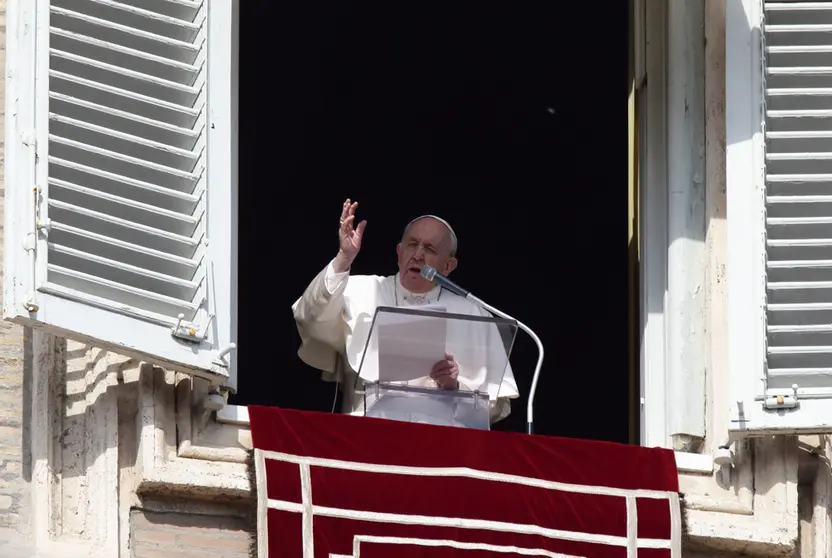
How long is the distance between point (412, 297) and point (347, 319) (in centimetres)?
37

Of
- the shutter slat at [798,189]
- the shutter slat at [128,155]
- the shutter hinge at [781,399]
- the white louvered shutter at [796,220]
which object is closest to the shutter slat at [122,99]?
the shutter slat at [128,155]

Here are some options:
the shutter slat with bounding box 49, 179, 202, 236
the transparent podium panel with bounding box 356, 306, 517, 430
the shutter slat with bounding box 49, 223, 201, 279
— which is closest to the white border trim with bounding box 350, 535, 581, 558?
the transparent podium panel with bounding box 356, 306, 517, 430

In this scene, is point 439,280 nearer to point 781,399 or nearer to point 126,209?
point 126,209

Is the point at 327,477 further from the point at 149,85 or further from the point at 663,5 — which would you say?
the point at 663,5

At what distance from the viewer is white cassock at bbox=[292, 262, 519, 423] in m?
9.17

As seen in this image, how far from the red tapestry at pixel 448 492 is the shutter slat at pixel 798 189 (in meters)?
0.52

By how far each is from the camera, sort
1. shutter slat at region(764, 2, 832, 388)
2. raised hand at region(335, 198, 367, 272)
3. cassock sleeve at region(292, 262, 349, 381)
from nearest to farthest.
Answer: shutter slat at region(764, 2, 832, 388) → raised hand at region(335, 198, 367, 272) → cassock sleeve at region(292, 262, 349, 381)

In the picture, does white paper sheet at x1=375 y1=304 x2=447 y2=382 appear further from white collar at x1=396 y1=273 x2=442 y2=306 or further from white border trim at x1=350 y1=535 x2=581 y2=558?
white collar at x1=396 y1=273 x2=442 y2=306

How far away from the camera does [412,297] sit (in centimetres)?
962

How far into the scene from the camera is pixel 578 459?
8.45 meters

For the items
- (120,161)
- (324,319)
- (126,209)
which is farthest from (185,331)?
(324,319)

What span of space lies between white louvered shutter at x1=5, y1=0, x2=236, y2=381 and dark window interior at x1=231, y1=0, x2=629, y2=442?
368cm

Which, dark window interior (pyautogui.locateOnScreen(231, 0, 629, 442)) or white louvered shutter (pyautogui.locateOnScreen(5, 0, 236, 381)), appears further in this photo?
dark window interior (pyautogui.locateOnScreen(231, 0, 629, 442))

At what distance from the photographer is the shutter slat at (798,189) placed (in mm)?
8484
